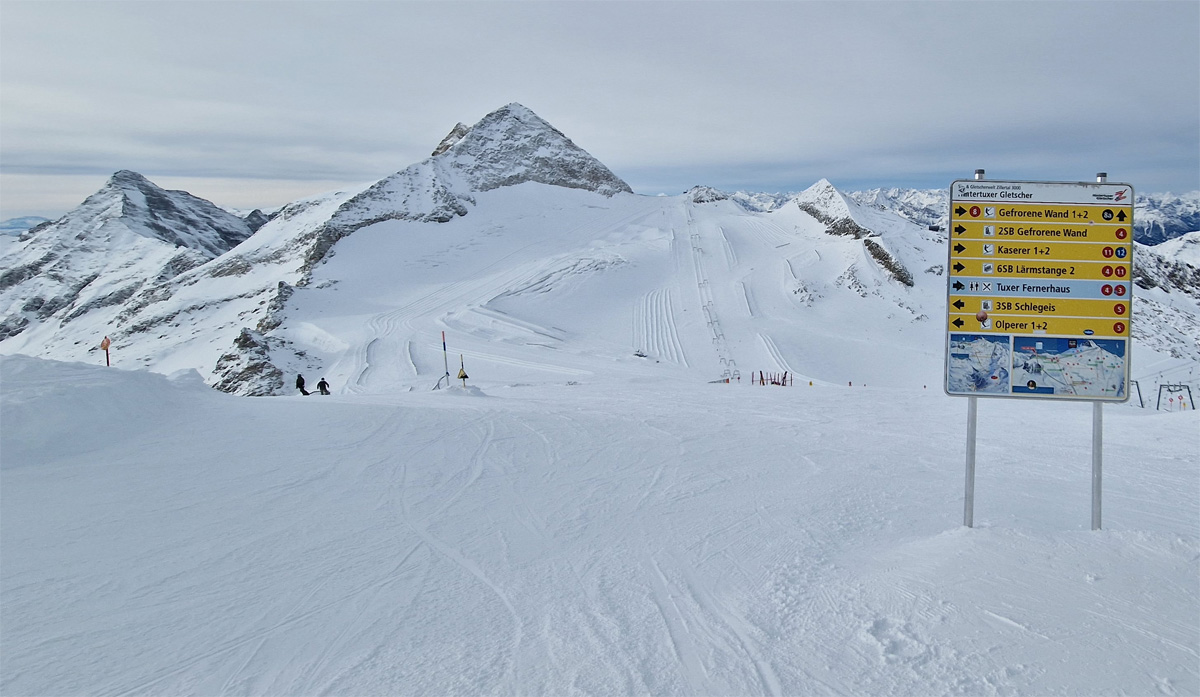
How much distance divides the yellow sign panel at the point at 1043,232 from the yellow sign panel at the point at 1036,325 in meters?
0.65

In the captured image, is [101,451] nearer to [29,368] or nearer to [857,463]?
[29,368]

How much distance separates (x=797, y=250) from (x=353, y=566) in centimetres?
4260

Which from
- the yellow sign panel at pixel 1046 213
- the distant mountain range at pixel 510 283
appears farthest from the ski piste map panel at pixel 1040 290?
the distant mountain range at pixel 510 283

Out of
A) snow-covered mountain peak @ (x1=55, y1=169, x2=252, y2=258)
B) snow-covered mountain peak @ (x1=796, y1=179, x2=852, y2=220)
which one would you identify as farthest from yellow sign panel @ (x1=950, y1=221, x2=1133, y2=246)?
snow-covered mountain peak @ (x1=55, y1=169, x2=252, y2=258)

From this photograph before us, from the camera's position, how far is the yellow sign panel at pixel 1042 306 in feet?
17.2

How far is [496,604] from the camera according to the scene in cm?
469

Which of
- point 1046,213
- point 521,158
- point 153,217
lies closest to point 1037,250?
point 1046,213

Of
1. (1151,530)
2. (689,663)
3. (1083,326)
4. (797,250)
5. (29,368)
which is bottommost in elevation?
(689,663)

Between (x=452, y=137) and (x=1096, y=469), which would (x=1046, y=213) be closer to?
(x=1096, y=469)

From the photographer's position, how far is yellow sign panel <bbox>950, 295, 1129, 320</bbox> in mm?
5242

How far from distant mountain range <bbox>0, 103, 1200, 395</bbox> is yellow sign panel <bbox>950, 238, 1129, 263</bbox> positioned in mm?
19345

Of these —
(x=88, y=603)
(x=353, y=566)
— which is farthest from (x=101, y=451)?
(x=353, y=566)

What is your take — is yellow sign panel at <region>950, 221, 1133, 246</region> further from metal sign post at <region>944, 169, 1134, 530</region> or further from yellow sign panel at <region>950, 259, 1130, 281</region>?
yellow sign panel at <region>950, 259, 1130, 281</region>

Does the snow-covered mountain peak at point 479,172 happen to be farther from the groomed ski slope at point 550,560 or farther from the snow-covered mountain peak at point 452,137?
the groomed ski slope at point 550,560
